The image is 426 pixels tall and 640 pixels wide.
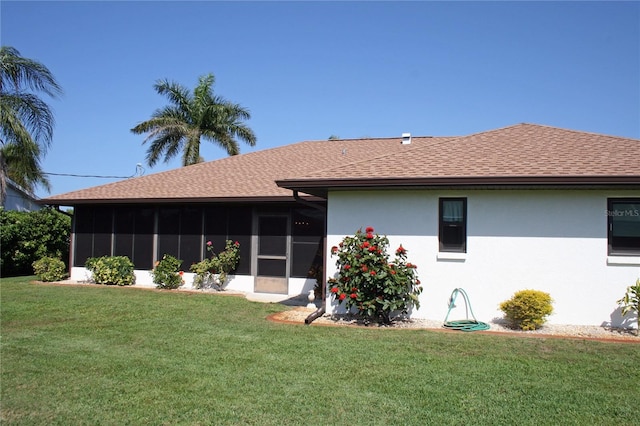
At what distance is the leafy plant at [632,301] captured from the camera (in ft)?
29.6

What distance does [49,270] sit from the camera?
16859mm

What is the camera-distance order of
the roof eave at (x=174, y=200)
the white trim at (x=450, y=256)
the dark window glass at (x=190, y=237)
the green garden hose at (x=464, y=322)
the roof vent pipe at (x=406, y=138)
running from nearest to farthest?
1. the green garden hose at (x=464, y=322)
2. the white trim at (x=450, y=256)
3. the roof eave at (x=174, y=200)
4. the dark window glass at (x=190, y=237)
5. the roof vent pipe at (x=406, y=138)

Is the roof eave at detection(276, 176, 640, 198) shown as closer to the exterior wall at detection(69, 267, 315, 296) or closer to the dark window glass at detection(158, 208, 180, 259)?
the exterior wall at detection(69, 267, 315, 296)

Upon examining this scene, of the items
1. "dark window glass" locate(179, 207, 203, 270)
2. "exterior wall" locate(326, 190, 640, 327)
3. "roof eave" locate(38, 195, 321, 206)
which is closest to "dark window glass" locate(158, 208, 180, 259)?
"dark window glass" locate(179, 207, 203, 270)

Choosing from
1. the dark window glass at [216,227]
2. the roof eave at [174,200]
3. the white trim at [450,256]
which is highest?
the roof eave at [174,200]

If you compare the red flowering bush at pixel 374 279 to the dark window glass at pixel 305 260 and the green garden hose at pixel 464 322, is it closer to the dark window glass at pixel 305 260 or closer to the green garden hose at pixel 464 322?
the green garden hose at pixel 464 322

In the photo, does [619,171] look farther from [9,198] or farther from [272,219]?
[9,198]

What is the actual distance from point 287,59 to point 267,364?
12684 millimetres

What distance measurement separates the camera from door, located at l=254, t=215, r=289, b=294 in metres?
14.6

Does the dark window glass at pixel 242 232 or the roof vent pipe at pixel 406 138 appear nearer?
the dark window glass at pixel 242 232

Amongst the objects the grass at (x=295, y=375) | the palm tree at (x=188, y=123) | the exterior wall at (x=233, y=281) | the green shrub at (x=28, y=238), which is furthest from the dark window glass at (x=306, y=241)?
the palm tree at (x=188, y=123)

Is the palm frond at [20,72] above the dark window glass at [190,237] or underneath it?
above

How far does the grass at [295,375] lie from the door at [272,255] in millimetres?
4739

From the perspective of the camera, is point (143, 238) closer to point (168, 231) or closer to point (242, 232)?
point (168, 231)
